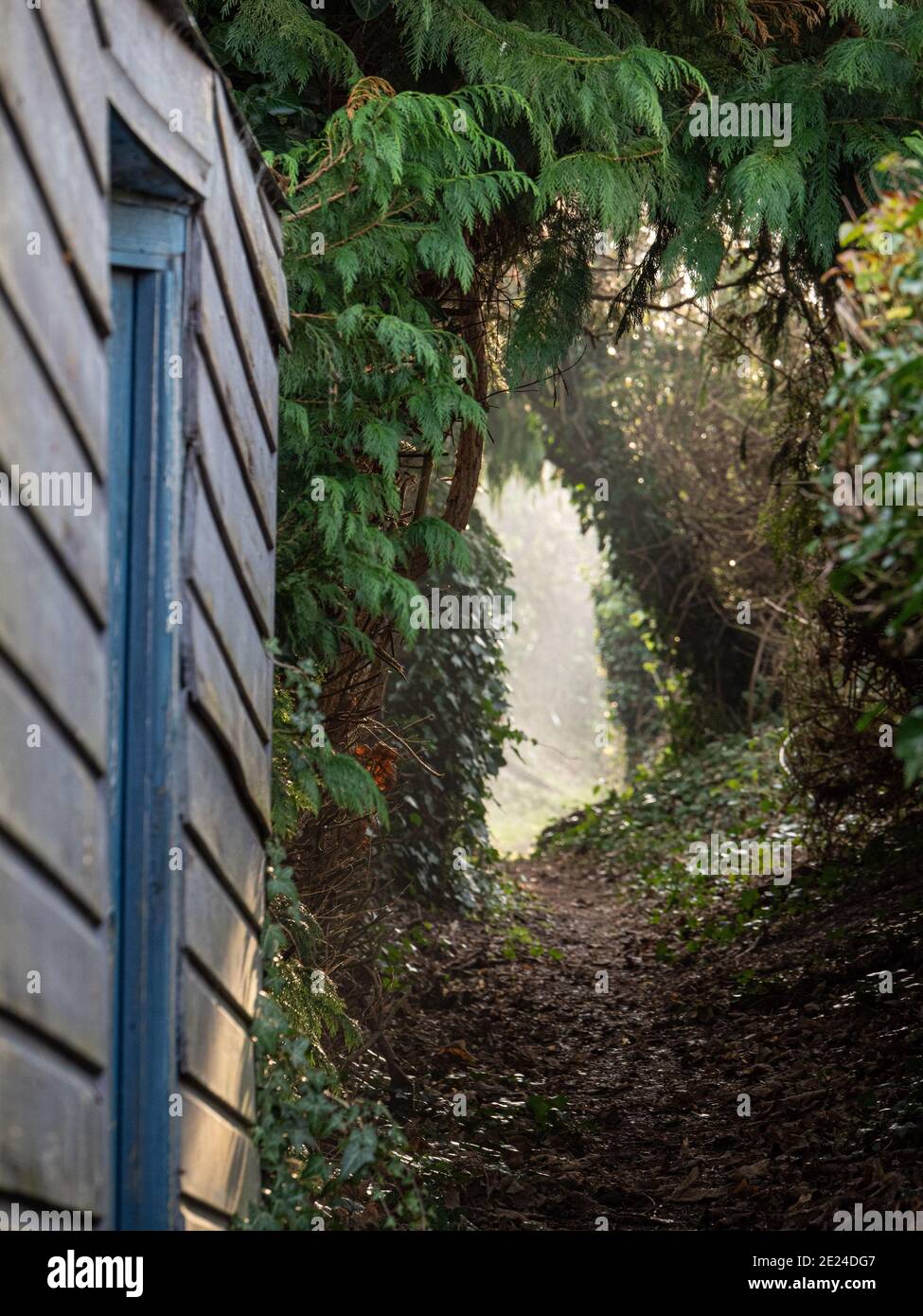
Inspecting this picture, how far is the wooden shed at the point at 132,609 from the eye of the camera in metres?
1.85

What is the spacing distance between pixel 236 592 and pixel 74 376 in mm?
1063

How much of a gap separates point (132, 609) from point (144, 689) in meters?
0.16

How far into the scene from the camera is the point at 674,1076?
6.16 meters

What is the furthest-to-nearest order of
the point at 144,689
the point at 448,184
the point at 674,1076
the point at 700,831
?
the point at 700,831
the point at 674,1076
the point at 448,184
the point at 144,689

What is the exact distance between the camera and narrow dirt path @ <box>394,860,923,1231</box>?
4.62 meters

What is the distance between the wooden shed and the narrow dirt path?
2.11 m

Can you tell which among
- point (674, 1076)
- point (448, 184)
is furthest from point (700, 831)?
point (448, 184)

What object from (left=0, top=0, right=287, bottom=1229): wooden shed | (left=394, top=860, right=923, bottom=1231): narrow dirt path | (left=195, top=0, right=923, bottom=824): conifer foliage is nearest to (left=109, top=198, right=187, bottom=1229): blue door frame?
(left=0, top=0, right=287, bottom=1229): wooden shed

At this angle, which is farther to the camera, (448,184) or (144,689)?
(448,184)

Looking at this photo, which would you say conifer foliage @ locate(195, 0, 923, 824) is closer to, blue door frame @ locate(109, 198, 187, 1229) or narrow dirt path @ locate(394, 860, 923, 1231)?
blue door frame @ locate(109, 198, 187, 1229)

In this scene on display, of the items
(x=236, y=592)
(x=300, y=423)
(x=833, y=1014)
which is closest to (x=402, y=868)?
(x=833, y=1014)

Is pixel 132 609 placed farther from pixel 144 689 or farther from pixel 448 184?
pixel 448 184

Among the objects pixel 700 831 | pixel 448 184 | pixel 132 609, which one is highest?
pixel 448 184

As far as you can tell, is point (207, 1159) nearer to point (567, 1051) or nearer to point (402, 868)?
point (567, 1051)
